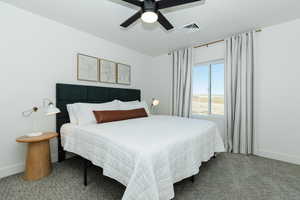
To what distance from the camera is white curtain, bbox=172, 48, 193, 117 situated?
11.5ft

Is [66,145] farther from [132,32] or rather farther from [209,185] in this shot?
[132,32]

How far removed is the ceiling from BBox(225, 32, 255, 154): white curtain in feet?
1.04

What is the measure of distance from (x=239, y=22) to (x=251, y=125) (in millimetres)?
1907

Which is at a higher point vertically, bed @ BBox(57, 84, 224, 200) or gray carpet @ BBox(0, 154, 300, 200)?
bed @ BBox(57, 84, 224, 200)

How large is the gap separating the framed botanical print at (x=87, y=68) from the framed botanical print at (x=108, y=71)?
0.12m

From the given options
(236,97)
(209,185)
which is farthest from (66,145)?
(236,97)

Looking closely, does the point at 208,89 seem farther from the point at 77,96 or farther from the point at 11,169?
the point at 11,169

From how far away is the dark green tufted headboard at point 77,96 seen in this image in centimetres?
239

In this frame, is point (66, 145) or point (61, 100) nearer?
point (66, 145)

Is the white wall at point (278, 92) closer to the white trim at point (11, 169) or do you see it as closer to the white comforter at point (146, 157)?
the white comforter at point (146, 157)

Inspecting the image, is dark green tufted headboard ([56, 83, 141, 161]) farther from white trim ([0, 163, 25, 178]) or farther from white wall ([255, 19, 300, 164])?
white wall ([255, 19, 300, 164])

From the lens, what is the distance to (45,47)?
2314 millimetres

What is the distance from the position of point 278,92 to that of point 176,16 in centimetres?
226

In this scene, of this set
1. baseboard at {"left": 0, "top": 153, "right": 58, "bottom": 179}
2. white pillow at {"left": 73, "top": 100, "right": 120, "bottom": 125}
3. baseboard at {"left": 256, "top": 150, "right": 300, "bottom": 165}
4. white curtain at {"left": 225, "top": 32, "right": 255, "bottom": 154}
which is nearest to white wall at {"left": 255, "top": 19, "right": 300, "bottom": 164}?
baseboard at {"left": 256, "top": 150, "right": 300, "bottom": 165}
